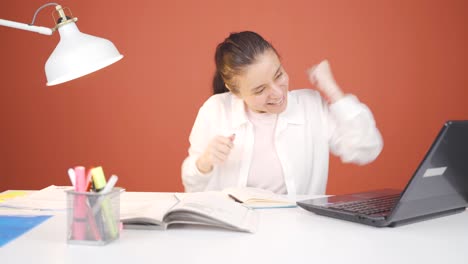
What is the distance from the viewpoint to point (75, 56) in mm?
1177

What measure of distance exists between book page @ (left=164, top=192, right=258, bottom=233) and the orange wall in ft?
5.94

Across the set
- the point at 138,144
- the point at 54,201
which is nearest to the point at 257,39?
the point at 54,201

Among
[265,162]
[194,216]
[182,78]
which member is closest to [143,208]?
[194,216]

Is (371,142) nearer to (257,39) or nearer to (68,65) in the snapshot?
(257,39)

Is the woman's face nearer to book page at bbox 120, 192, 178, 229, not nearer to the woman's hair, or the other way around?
the woman's hair

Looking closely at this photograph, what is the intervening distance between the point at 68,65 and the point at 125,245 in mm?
389

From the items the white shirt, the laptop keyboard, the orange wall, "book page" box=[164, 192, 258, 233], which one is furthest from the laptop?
the orange wall

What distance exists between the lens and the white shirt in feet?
6.08

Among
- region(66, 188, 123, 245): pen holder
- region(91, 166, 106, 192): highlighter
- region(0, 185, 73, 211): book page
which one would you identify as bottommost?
region(0, 185, 73, 211): book page

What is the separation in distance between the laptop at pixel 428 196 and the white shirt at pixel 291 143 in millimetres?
452

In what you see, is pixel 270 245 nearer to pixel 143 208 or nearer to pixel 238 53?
pixel 143 208

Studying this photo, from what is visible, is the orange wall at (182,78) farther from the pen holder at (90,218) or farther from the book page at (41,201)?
the pen holder at (90,218)

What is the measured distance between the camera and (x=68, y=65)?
46.3 inches

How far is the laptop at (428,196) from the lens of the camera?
1.11m
